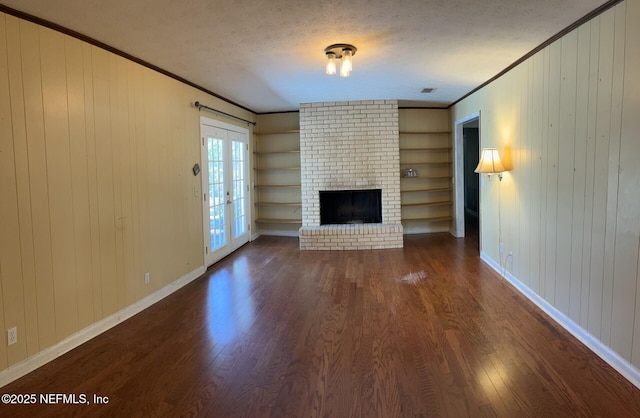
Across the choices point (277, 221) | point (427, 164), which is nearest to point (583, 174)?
point (427, 164)

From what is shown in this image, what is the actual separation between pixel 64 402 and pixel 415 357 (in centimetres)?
224

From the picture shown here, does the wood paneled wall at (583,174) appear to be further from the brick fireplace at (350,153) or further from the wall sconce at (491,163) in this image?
the brick fireplace at (350,153)

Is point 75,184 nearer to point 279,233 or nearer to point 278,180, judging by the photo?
point 278,180

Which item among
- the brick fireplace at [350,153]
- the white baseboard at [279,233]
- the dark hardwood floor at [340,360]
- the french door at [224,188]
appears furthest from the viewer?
the white baseboard at [279,233]

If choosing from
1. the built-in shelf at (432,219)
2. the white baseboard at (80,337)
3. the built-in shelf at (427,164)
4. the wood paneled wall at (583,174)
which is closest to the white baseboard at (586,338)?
the wood paneled wall at (583,174)

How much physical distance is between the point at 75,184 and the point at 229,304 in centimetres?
176

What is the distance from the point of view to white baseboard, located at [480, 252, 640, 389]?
227cm

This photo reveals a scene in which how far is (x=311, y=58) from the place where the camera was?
3637 millimetres

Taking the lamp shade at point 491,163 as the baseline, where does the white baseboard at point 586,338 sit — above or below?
below

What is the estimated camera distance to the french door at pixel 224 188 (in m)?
5.11

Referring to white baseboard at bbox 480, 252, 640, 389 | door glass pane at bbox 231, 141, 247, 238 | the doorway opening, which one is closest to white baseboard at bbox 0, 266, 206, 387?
door glass pane at bbox 231, 141, 247, 238

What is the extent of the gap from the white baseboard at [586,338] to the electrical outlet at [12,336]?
3.94 metres

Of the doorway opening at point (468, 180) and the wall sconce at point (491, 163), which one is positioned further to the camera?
the doorway opening at point (468, 180)

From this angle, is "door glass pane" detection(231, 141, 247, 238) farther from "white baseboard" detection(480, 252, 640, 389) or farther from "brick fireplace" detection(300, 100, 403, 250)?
"white baseboard" detection(480, 252, 640, 389)
